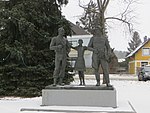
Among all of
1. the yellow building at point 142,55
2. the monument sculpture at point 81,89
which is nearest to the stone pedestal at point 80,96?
the monument sculpture at point 81,89

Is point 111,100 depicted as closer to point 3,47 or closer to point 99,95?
point 99,95

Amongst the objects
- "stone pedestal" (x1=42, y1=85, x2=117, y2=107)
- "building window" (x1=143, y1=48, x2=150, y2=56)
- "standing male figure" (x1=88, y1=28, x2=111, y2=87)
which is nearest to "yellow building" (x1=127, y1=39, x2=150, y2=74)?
"building window" (x1=143, y1=48, x2=150, y2=56)

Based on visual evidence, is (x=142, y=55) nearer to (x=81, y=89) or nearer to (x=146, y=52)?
(x=146, y=52)

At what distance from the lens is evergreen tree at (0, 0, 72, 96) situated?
1570cm

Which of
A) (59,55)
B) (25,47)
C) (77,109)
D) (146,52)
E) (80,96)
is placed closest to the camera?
(77,109)

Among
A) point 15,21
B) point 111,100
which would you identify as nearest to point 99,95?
point 111,100

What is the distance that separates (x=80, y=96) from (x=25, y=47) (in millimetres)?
6383

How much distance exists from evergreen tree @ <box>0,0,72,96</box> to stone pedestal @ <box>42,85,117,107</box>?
17.1 ft

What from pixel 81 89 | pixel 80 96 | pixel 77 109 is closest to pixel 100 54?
pixel 81 89

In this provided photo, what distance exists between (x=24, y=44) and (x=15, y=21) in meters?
1.24

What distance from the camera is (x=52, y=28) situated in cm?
1706

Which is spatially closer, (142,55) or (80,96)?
(80,96)

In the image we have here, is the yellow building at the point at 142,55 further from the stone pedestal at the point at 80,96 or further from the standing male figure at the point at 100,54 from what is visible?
the stone pedestal at the point at 80,96

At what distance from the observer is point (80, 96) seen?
10.3 metres
